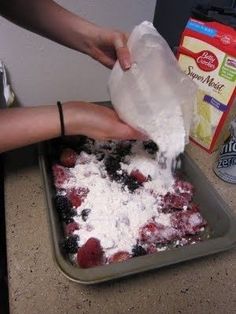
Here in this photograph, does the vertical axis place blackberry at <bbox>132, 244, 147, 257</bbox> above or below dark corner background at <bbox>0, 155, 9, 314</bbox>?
above

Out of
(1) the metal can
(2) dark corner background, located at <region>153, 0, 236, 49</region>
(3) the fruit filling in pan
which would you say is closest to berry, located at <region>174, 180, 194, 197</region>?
(3) the fruit filling in pan

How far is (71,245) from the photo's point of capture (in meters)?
0.54

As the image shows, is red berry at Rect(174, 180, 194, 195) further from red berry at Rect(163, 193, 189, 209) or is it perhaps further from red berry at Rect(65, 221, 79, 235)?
red berry at Rect(65, 221, 79, 235)

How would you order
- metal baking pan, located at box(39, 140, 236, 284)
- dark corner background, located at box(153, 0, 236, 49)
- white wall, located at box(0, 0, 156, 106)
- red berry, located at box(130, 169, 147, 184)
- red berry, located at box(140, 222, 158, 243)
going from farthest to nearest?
1. white wall, located at box(0, 0, 156, 106)
2. dark corner background, located at box(153, 0, 236, 49)
3. red berry, located at box(130, 169, 147, 184)
4. red berry, located at box(140, 222, 158, 243)
5. metal baking pan, located at box(39, 140, 236, 284)

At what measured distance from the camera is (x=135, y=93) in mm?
582

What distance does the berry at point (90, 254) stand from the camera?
20.0 inches

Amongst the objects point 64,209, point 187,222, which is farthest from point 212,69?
point 64,209

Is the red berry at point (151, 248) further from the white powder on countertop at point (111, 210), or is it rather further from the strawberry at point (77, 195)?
the strawberry at point (77, 195)

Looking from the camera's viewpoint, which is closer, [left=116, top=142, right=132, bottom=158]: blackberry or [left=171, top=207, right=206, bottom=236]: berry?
[left=171, top=207, right=206, bottom=236]: berry

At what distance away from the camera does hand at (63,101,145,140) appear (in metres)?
0.54

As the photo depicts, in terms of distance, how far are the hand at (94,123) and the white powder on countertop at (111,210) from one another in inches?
5.0

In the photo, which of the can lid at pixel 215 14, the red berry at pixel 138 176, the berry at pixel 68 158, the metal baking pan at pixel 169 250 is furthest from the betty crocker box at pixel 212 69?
the berry at pixel 68 158

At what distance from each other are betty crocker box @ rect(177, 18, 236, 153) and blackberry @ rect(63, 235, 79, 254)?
0.43 m

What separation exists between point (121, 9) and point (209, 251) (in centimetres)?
79
